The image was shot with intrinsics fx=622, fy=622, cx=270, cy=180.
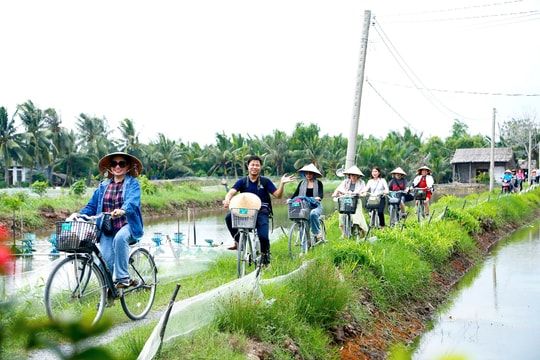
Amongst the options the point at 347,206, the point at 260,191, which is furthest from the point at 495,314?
the point at 260,191

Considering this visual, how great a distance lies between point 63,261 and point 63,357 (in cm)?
451

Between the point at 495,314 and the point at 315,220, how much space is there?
2832 mm

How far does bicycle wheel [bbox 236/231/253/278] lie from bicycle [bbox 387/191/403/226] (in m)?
5.75

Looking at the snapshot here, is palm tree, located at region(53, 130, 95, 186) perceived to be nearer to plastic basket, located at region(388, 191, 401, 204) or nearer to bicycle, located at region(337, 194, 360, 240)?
plastic basket, located at region(388, 191, 401, 204)

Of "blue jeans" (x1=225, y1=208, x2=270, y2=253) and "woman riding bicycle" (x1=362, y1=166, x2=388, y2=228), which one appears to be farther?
"woman riding bicycle" (x1=362, y1=166, x2=388, y2=228)

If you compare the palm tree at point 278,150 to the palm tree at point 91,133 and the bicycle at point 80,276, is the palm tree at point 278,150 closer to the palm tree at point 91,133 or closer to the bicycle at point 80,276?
the palm tree at point 91,133

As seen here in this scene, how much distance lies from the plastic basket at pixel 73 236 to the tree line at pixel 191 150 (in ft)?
109

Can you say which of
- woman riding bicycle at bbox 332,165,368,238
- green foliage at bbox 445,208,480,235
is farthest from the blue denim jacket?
green foliage at bbox 445,208,480,235

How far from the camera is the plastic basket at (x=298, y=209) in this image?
8523 mm

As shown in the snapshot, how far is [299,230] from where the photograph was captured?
28.7 ft

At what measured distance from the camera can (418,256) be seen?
10.1 m

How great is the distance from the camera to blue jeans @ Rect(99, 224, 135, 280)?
213 inches

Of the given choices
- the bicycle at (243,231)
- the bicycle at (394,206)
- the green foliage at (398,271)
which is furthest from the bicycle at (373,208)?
the bicycle at (243,231)

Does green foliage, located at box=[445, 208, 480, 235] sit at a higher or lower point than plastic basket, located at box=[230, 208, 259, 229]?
lower
